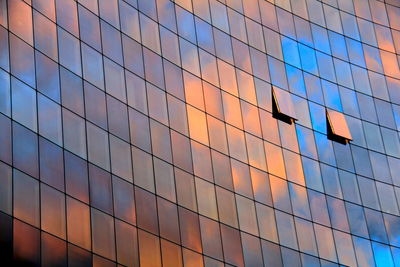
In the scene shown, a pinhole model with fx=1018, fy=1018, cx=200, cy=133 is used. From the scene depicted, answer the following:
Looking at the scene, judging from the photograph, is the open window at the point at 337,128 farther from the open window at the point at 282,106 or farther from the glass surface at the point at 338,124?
the open window at the point at 282,106

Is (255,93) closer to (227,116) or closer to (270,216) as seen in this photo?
(227,116)

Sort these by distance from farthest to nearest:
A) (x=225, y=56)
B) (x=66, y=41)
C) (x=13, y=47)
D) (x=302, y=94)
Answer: (x=302, y=94) < (x=225, y=56) < (x=66, y=41) < (x=13, y=47)

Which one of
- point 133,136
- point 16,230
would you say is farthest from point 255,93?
point 16,230

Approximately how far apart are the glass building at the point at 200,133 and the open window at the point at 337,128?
0.12m

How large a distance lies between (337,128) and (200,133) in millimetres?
11872

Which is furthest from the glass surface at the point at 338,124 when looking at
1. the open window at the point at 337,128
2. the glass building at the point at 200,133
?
the glass building at the point at 200,133

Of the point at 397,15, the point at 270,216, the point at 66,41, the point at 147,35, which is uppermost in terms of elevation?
the point at 397,15

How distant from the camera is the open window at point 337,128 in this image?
61094 mm

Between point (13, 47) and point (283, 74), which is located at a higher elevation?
point (283, 74)

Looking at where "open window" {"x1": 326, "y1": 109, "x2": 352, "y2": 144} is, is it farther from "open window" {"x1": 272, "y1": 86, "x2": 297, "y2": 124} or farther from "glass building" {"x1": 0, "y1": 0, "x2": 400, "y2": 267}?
"open window" {"x1": 272, "y1": 86, "x2": 297, "y2": 124}

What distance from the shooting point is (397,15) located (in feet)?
228

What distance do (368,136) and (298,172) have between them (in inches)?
288

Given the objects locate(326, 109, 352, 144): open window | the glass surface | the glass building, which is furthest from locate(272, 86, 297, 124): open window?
the glass surface

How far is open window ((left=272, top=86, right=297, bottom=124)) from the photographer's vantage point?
193 ft
